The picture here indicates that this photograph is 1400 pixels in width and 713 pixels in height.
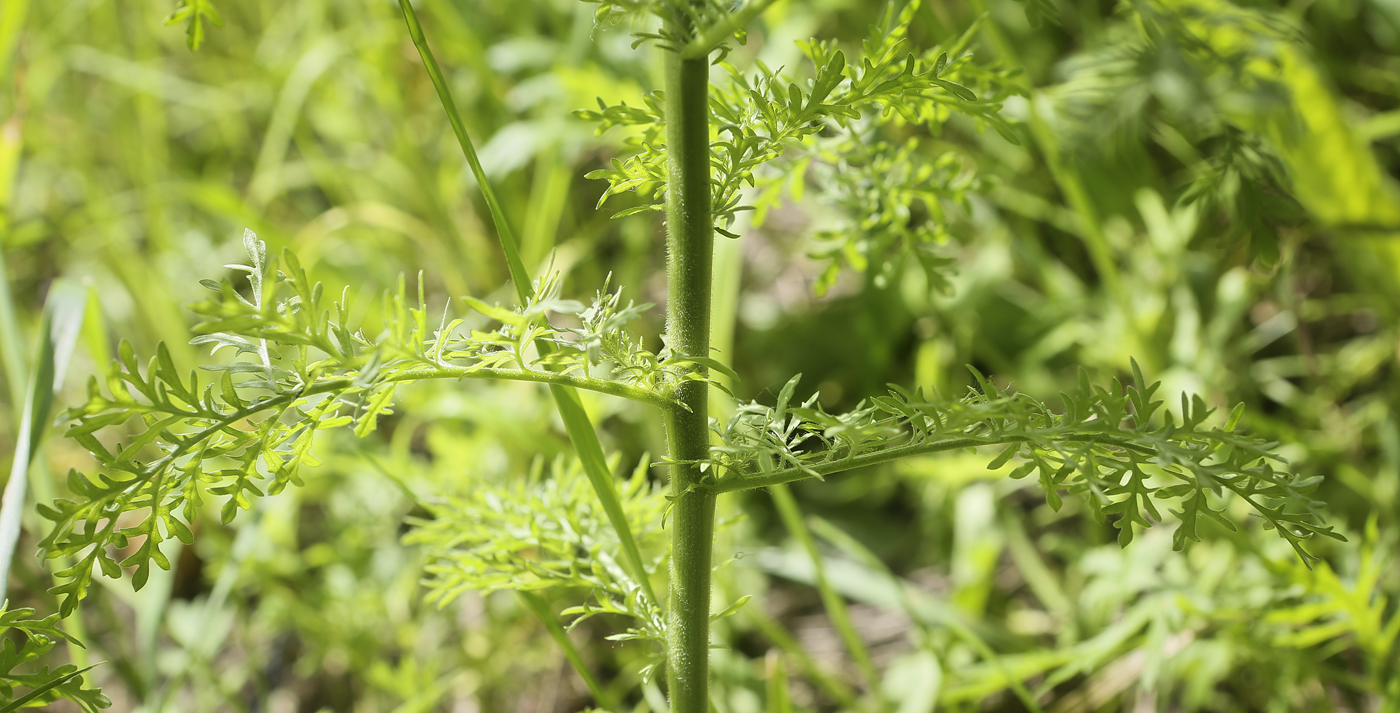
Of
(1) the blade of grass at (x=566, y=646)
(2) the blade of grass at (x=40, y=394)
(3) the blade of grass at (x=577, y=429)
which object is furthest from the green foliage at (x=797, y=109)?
(2) the blade of grass at (x=40, y=394)

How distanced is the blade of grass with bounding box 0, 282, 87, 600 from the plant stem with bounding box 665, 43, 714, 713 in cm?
51

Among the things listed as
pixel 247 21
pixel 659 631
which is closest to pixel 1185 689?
pixel 659 631

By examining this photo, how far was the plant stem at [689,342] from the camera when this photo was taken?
529 mm

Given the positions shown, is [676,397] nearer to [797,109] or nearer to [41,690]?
[797,109]

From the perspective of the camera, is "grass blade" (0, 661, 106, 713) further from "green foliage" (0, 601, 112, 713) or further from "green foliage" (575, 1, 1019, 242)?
"green foliage" (575, 1, 1019, 242)

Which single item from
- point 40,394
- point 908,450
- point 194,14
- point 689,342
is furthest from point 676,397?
point 40,394

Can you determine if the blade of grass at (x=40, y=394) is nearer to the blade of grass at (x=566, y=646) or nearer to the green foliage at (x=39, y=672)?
the green foliage at (x=39, y=672)

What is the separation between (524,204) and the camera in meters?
2.16

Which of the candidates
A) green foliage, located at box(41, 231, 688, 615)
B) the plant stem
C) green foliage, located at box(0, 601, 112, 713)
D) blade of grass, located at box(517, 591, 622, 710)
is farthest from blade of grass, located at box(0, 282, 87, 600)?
the plant stem

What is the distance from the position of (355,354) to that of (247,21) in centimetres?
262

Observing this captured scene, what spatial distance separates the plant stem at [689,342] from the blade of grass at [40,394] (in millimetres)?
513

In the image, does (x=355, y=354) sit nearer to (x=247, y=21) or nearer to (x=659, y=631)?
(x=659, y=631)

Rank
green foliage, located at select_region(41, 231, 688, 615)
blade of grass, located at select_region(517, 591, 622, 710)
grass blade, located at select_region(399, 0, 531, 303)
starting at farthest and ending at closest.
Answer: blade of grass, located at select_region(517, 591, 622, 710) < grass blade, located at select_region(399, 0, 531, 303) < green foliage, located at select_region(41, 231, 688, 615)

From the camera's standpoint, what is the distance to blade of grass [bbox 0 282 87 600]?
0.77 metres
